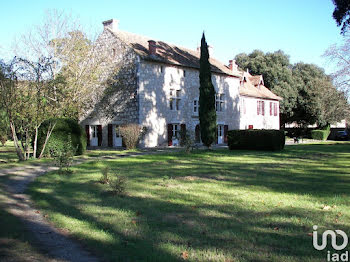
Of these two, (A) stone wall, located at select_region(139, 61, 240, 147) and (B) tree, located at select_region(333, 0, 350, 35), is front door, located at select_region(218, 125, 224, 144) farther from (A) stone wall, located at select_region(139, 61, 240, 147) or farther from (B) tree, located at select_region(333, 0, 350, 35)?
(B) tree, located at select_region(333, 0, 350, 35)

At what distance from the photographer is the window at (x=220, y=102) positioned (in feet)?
99.2

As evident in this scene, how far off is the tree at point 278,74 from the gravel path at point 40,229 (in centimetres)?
3707

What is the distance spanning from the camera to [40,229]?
5.14 m

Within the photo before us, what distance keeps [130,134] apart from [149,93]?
4082 mm

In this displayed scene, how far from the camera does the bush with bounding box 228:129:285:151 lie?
2034cm

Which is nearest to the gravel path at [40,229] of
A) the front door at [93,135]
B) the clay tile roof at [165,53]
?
the clay tile roof at [165,53]

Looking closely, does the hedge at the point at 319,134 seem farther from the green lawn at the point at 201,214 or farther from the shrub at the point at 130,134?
the green lawn at the point at 201,214

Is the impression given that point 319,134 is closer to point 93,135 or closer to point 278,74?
point 278,74

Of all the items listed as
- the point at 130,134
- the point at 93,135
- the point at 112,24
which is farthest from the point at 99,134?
the point at 112,24

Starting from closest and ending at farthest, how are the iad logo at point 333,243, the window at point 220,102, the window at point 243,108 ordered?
the iad logo at point 333,243, the window at point 220,102, the window at point 243,108

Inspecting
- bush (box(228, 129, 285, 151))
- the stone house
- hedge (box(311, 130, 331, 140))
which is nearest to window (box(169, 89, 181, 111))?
the stone house

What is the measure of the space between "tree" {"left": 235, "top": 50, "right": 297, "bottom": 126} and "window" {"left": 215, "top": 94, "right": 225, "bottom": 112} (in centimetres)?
1322

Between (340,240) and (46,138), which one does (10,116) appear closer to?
(46,138)

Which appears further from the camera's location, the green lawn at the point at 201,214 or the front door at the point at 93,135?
the front door at the point at 93,135
